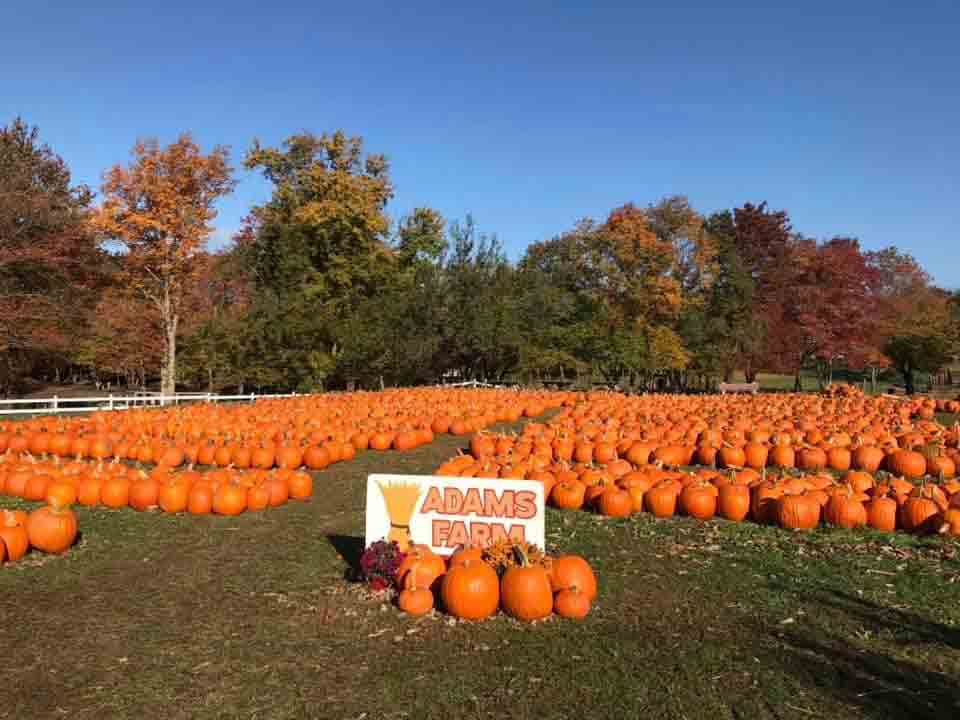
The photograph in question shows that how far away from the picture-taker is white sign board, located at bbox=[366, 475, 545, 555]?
6.61 m

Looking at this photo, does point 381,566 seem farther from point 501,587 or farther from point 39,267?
point 39,267

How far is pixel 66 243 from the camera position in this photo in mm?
29969

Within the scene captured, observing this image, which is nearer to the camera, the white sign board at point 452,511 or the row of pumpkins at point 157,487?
the white sign board at point 452,511

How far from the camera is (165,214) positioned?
31547 mm

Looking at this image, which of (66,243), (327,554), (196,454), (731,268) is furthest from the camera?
(731,268)

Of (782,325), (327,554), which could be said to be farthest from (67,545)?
(782,325)

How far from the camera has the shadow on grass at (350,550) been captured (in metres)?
6.83

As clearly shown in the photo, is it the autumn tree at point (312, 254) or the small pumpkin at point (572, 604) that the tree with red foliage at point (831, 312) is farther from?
the small pumpkin at point (572, 604)

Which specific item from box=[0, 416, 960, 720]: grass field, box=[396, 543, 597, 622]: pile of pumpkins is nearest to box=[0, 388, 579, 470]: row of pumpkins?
box=[0, 416, 960, 720]: grass field

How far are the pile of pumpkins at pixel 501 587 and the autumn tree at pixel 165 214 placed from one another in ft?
94.5

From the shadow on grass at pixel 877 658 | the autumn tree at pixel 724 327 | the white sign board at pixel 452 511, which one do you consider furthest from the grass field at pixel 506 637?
the autumn tree at pixel 724 327

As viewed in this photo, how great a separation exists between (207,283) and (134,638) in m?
41.9

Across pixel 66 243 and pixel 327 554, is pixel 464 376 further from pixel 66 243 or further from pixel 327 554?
pixel 327 554

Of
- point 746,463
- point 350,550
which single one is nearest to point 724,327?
point 746,463
